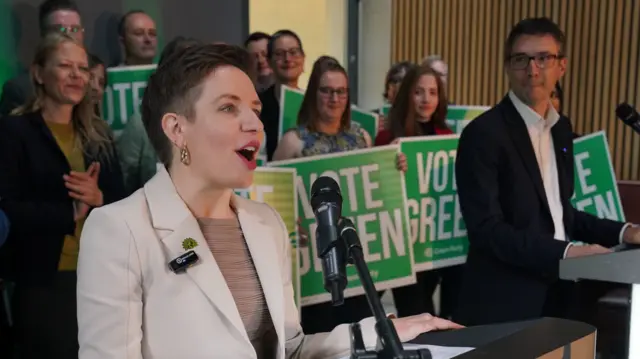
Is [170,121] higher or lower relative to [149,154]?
higher

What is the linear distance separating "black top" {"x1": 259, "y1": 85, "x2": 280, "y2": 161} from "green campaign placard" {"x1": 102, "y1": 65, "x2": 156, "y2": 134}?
0.80 meters

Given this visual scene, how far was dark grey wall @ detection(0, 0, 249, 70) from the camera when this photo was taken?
410 centimetres

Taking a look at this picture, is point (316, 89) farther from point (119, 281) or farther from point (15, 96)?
point (119, 281)

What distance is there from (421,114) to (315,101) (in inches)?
29.8

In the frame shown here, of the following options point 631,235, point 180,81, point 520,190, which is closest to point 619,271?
point 631,235

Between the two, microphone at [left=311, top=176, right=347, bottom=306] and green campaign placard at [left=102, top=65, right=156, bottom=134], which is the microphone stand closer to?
microphone at [left=311, top=176, right=347, bottom=306]

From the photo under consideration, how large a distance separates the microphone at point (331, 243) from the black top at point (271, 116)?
3.09 meters

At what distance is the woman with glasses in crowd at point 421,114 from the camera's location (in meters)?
4.32

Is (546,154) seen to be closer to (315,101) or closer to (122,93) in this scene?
(315,101)

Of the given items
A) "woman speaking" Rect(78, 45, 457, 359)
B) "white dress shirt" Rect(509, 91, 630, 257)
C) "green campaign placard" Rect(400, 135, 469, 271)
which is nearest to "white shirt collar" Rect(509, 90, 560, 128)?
A: "white dress shirt" Rect(509, 91, 630, 257)

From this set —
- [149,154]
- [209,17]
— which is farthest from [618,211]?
[209,17]

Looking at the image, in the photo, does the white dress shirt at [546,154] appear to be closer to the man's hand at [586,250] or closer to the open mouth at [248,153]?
the man's hand at [586,250]

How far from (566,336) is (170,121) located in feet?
3.15

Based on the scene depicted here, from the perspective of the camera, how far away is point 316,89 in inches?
158
